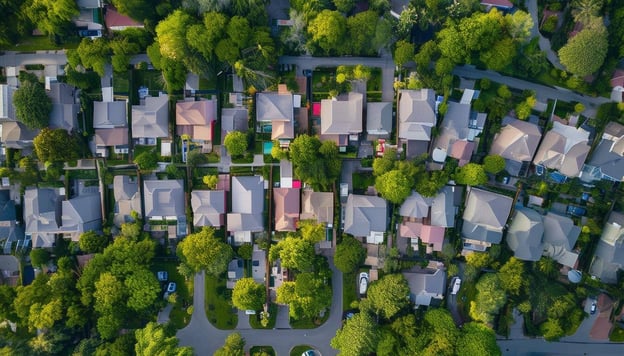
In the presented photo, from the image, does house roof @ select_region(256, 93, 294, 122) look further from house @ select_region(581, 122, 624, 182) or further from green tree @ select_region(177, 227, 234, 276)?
house @ select_region(581, 122, 624, 182)

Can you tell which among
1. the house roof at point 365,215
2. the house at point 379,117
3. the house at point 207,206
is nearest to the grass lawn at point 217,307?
the house at point 207,206

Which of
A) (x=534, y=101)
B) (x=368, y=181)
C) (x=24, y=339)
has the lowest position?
(x=24, y=339)

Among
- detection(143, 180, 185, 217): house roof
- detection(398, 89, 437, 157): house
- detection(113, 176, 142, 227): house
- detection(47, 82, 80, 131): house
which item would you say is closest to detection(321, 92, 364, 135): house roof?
detection(398, 89, 437, 157): house

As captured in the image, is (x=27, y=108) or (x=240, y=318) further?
(x=240, y=318)

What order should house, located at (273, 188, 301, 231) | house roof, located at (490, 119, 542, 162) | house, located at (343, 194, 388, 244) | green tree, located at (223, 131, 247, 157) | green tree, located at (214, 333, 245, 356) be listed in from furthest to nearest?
1. house, located at (273, 188, 301, 231)
2. house, located at (343, 194, 388, 244)
3. green tree, located at (223, 131, 247, 157)
4. house roof, located at (490, 119, 542, 162)
5. green tree, located at (214, 333, 245, 356)

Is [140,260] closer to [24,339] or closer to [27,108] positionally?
[24,339]

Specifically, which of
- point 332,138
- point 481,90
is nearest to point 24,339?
point 332,138

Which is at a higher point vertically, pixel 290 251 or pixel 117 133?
pixel 117 133
